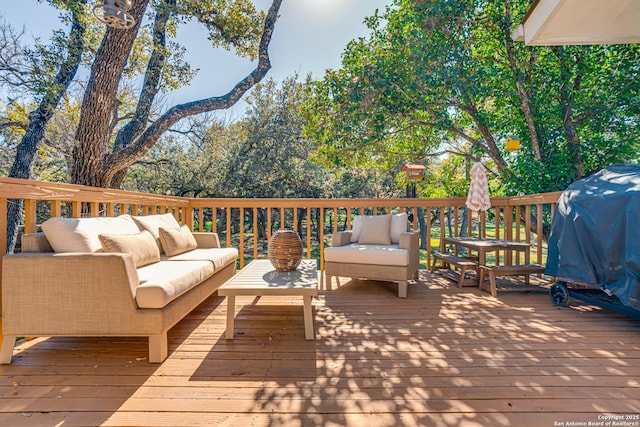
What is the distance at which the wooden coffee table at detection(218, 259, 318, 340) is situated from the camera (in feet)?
6.71

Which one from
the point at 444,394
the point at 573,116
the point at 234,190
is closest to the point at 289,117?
the point at 234,190

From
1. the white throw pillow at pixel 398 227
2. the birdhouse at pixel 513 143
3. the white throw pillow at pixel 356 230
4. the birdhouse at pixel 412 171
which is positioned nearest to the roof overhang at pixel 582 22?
the birdhouse at pixel 513 143

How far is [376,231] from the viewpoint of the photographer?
12.0 ft

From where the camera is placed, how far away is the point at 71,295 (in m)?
1.77

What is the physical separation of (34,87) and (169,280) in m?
4.68

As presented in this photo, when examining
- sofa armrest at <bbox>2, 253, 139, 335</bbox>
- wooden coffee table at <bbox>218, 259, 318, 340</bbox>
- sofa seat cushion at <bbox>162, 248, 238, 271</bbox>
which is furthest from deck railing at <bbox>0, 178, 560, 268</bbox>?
wooden coffee table at <bbox>218, 259, 318, 340</bbox>

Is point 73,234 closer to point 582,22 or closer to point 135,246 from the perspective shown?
point 135,246

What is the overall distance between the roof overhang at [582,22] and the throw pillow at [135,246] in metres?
4.44

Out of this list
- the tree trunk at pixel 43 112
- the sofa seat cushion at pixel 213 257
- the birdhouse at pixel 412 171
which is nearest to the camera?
the sofa seat cushion at pixel 213 257

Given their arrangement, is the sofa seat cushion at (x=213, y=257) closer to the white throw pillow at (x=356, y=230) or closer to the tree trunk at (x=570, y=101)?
the white throw pillow at (x=356, y=230)

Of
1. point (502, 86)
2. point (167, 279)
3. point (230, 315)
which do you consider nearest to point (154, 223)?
point (167, 279)

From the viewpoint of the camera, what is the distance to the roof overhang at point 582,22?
3.04 m

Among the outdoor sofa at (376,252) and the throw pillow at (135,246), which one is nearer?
the throw pillow at (135,246)

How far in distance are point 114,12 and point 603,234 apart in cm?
468
